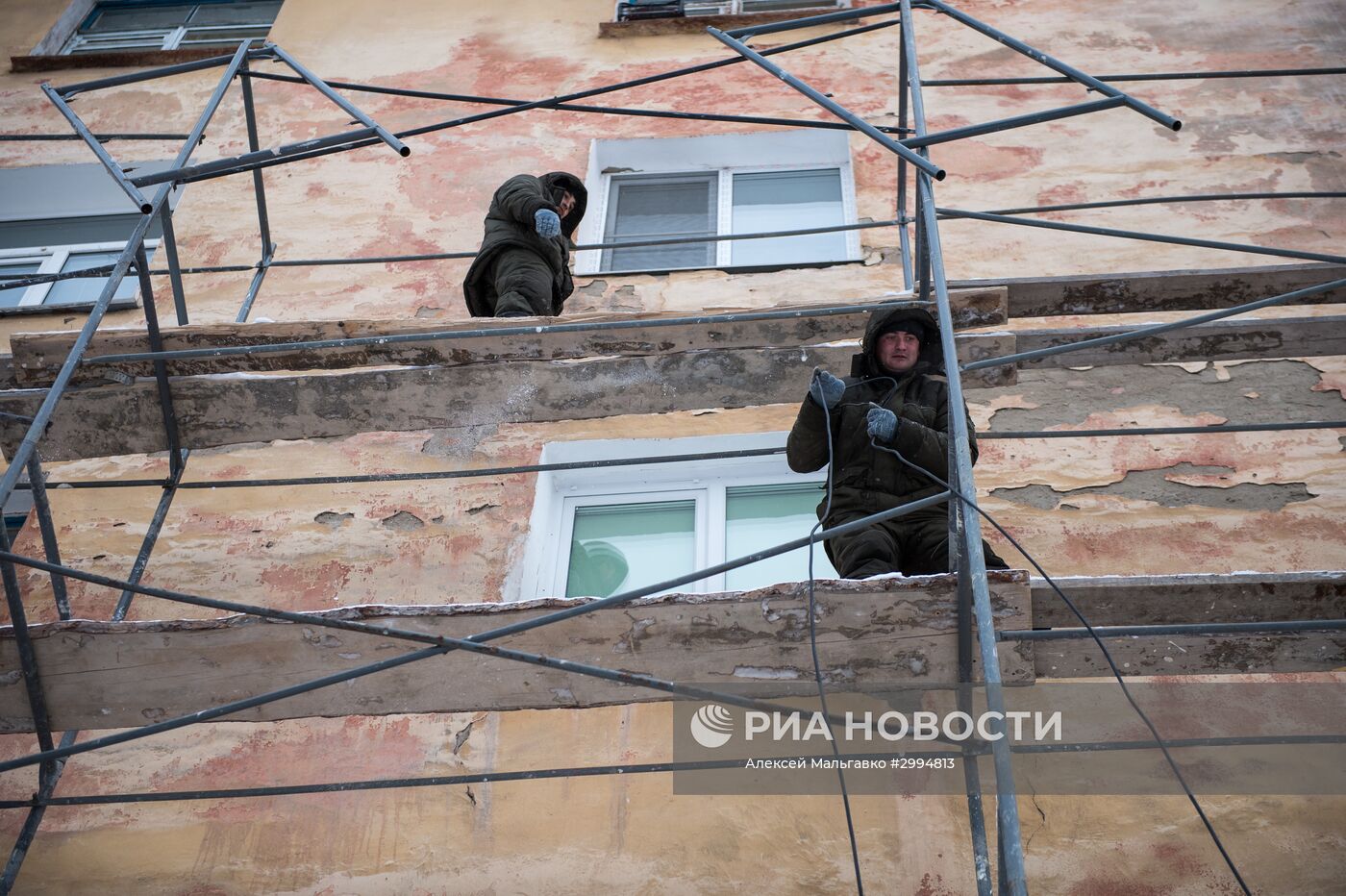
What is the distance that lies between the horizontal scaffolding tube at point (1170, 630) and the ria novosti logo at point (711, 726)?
1.47 meters

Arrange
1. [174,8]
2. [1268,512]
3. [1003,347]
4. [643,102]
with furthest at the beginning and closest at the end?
[174,8] → [643,102] → [1268,512] → [1003,347]

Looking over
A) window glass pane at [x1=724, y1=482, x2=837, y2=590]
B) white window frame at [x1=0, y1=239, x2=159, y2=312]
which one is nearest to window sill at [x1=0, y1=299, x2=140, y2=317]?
white window frame at [x1=0, y1=239, x2=159, y2=312]

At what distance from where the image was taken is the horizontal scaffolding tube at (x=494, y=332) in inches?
195

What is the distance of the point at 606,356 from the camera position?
17.8 ft

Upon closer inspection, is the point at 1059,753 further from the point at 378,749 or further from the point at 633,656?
the point at 378,749

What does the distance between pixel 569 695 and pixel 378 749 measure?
60.4 inches

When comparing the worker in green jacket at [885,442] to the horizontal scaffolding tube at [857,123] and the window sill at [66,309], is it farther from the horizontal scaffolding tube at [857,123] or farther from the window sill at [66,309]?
the window sill at [66,309]

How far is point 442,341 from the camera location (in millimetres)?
5152

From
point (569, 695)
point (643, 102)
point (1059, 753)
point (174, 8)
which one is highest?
point (174, 8)

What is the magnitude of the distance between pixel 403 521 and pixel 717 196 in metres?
2.99

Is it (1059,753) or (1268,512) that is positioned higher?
(1268,512)

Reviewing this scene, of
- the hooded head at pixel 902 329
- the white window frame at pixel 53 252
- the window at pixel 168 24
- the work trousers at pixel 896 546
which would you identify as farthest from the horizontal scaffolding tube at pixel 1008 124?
the window at pixel 168 24

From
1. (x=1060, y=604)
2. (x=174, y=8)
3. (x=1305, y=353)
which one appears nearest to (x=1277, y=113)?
(x=1305, y=353)

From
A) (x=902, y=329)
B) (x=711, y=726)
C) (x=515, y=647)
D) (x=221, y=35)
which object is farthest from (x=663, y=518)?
(x=221, y=35)
